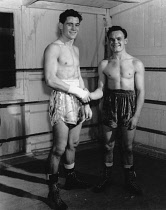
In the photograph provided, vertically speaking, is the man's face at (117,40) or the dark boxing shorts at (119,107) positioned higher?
the man's face at (117,40)

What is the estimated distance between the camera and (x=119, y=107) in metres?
3.38

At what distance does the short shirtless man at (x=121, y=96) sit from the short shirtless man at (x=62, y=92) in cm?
26

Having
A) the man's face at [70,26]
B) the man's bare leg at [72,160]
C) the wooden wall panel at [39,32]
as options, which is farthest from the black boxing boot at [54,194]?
the wooden wall panel at [39,32]

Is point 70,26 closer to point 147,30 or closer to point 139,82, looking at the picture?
point 139,82

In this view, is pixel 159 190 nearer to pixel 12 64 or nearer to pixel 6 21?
pixel 12 64

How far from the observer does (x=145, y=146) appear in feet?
16.7

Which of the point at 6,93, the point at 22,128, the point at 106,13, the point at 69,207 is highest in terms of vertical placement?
the point at 106,13

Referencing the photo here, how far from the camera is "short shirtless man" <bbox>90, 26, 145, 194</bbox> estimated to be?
11.0 feet

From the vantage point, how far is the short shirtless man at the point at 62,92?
10.0 feet

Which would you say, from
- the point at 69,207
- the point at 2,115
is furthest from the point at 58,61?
the point at 2,115

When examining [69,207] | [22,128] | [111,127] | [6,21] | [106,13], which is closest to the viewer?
[69,207]

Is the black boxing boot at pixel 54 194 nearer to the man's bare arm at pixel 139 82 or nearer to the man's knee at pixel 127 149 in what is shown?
the man's knee at pixel 127 149

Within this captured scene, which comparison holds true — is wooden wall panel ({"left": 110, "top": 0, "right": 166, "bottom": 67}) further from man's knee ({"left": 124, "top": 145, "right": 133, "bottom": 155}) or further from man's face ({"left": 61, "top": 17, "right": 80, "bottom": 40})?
man's face ({"left": 61, "top": 17, "right": 80, "bottom": 40})

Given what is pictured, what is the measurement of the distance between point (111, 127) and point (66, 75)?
0.83 m
